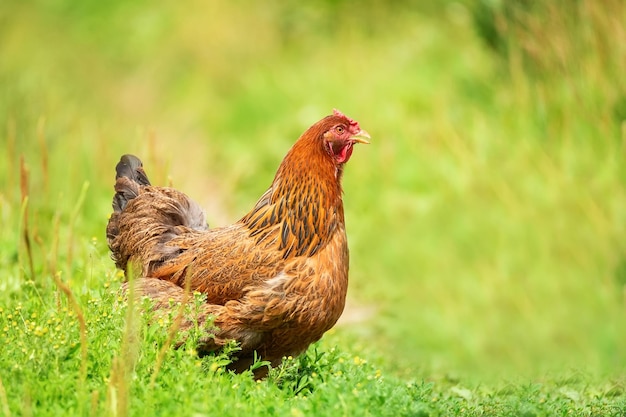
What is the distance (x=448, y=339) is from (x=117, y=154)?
13.8 ft

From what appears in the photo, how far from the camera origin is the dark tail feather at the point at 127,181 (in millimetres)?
6074

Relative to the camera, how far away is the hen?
516 centimetres

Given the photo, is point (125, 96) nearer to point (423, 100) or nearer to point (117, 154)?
point (117, 154)

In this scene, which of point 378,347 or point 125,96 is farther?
point 125,96

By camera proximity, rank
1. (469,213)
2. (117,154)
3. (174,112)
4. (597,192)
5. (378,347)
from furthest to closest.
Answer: (174,112), (117,154), (469,213), (597,192), (378,347)

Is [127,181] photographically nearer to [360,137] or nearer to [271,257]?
[271,257]

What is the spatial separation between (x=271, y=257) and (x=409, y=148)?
481cm

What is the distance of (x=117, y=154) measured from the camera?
10078mm

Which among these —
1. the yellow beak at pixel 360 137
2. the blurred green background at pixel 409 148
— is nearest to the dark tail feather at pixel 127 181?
the blurred green background at pixel 409 148

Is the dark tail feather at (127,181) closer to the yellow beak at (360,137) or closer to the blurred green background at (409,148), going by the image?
the blurred green background at (409,148)

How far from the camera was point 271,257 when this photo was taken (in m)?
5.34

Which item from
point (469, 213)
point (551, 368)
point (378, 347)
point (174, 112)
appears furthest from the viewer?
point (174, 112)

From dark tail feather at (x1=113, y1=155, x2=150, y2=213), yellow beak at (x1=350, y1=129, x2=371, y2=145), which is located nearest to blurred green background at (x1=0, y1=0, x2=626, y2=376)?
dark tail feather at (x1=113, y1=155, x2=150, y2=213)

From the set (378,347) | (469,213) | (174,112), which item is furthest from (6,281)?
(174,112)
